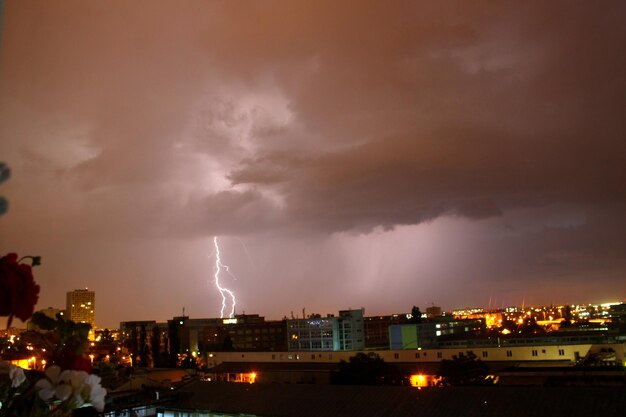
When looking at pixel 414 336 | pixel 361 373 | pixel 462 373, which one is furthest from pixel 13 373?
pixel 414 336

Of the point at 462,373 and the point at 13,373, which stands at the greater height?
the point at 13,373

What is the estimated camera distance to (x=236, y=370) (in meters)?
Result: 30.2

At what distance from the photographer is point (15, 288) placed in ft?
3.56

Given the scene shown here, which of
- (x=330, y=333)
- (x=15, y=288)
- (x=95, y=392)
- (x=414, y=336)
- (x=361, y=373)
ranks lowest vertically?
(x=361, y=373)

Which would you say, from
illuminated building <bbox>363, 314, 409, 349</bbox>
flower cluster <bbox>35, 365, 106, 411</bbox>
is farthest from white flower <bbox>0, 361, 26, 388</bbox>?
illuminated building <bbox>363, 314, 409, 349</bbox>

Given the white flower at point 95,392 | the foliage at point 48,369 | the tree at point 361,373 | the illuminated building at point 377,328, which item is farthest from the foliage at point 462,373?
the illuminated building at point 377,328

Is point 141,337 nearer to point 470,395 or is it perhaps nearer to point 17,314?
point 470,395

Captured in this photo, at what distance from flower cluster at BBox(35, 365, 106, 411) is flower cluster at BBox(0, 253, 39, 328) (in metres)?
0.16

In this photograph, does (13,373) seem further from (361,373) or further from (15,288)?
(361,373)

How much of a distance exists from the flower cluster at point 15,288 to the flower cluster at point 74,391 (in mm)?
156

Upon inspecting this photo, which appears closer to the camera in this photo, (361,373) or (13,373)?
(13,373)

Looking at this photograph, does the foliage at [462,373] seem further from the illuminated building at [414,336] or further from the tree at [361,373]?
the illuminated building at [414,336]

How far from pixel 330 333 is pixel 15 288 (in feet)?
147

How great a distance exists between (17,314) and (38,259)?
0.15 m
